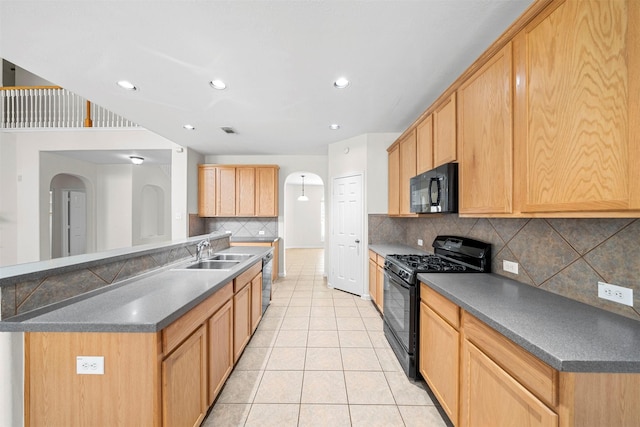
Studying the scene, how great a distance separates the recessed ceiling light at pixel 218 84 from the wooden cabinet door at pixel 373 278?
2.87m

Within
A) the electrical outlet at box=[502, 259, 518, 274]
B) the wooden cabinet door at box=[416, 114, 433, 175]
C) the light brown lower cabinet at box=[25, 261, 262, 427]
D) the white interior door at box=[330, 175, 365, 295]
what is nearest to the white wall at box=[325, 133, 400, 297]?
the white interior door at box=[330, 175, 365, 295]

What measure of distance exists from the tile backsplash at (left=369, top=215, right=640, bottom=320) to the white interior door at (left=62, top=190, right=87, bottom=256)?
27.1ft

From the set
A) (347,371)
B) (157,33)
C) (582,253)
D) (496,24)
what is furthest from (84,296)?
(496,24)

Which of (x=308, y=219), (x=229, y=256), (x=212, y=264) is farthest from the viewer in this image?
(x=308, y=219)

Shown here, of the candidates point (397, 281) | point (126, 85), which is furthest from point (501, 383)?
point (126, 85)

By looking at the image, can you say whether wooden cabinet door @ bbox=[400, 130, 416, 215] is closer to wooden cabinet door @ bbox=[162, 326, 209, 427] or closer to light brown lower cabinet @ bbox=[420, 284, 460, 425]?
light brown lower cabinet @ bbox=[420, 284, 460, 425]

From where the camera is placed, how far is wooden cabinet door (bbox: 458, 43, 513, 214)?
1.43 meters

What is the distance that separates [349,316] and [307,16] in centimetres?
322

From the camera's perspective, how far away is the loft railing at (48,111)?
494 cm

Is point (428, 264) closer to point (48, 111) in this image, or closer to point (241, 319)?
point (241, 319)

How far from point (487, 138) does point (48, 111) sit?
25.6ft

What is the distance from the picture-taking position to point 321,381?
2.04 m

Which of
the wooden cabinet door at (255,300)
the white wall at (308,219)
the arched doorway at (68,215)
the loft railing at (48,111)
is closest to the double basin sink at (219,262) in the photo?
the wooden cabinet door at (255,300)

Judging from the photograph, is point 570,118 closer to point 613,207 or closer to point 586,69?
point 586,69
